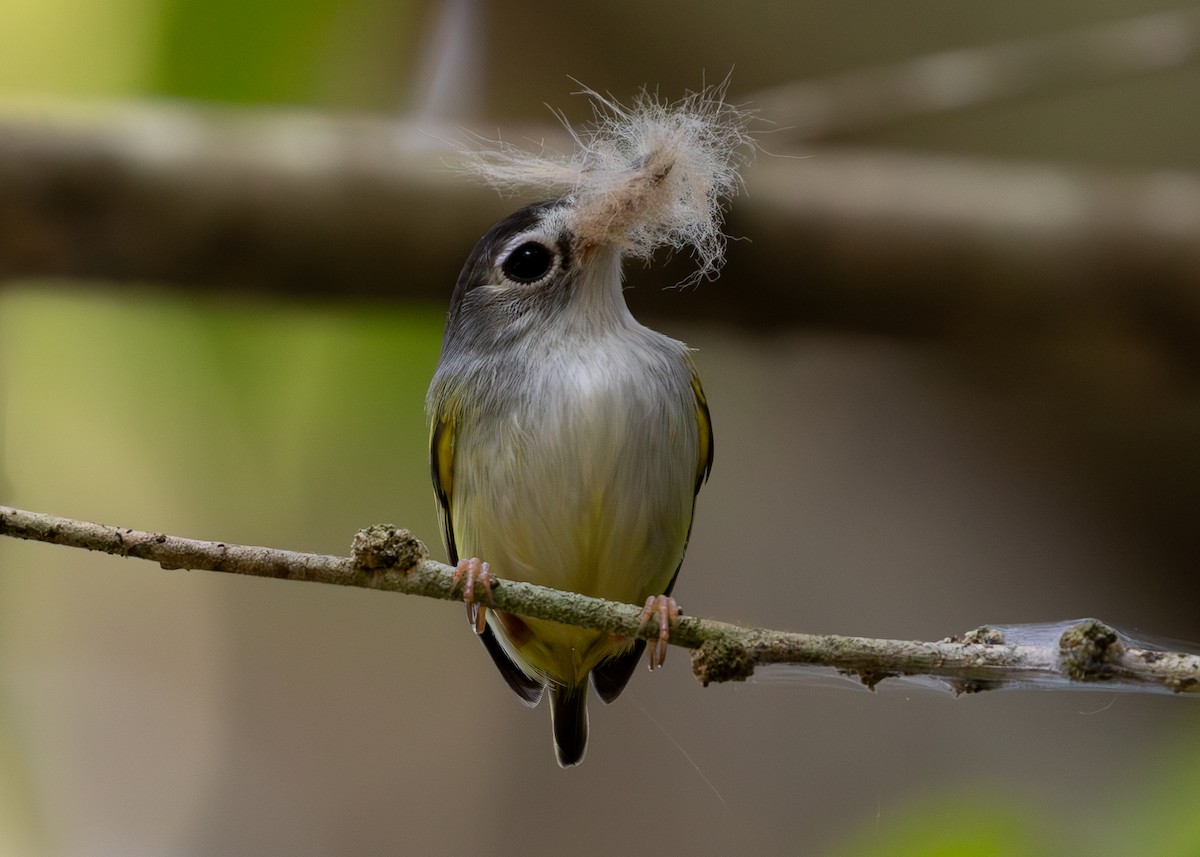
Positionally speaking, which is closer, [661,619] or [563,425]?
[661,619]

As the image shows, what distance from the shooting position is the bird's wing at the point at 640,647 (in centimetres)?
113

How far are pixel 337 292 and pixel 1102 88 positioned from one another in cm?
142

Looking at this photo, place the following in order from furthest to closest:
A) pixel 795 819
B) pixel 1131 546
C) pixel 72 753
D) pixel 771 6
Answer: pixel 771 6 → pixel 72 753 → pixel 1131 546 → pixel 795 819

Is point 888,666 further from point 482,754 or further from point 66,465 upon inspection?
point 66,465

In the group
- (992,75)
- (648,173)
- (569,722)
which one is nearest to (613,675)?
(569,722)

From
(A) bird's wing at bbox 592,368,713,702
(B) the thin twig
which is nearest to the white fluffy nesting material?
(A) bird's wing at bbox 592,368,713,702

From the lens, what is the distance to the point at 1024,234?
1.77 meters

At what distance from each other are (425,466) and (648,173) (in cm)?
81

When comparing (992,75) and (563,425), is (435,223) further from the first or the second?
(992,75)

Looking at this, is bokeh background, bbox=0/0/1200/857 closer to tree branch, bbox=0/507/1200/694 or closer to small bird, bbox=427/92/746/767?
small bird, bbox=427/92/746/767

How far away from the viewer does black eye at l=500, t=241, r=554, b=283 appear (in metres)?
0.97

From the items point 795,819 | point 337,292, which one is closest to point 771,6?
point 337,292

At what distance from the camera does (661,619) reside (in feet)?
2.70

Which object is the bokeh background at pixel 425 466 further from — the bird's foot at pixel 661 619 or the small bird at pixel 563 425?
the bird's foot at pixel 661 619
